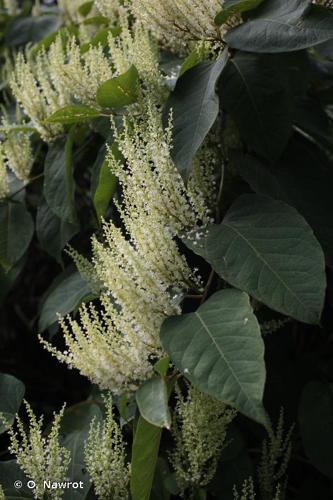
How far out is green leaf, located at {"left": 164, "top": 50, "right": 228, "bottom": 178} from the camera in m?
1.22

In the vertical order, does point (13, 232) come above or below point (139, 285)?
below

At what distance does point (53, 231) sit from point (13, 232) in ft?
0.42

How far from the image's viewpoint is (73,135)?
5.12 ft

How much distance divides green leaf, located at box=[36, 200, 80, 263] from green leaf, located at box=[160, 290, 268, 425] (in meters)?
0.64

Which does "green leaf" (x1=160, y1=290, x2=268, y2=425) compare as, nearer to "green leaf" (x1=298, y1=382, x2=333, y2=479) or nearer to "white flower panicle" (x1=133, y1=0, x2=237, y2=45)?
"green leaf" (x1=298, y1=382, x2=333, y2=479)

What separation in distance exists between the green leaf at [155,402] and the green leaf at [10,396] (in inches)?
15.1

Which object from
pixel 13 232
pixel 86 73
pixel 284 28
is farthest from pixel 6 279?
pixel 284 28

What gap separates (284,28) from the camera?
1.26m

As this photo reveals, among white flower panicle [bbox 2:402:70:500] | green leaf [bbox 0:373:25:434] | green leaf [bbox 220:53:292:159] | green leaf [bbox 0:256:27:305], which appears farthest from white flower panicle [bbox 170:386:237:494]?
green leaf [bbox 0:256:27:305]

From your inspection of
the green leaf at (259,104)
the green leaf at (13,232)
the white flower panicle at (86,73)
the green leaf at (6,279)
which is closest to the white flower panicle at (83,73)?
the white flower panicle at (86,73)

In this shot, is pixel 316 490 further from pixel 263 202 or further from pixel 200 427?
pixel 263 202

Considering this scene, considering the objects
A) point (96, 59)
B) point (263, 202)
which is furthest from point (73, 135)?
point (263, 202)

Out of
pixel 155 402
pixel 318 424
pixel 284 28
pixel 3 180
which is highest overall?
pixel 284 28

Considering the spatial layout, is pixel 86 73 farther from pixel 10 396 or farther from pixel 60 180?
pixel 10 396
